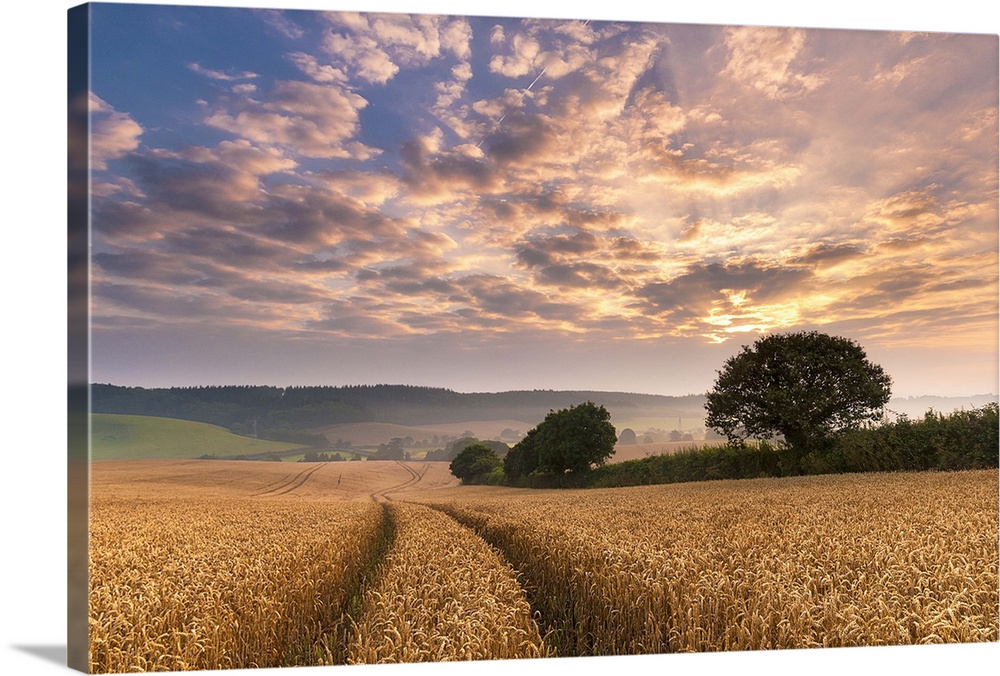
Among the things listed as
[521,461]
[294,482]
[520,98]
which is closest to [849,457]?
[521,461]

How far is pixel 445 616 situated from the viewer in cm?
664

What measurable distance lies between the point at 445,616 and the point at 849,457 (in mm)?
16713

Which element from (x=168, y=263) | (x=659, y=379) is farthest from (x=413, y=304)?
(x=659, y=379)

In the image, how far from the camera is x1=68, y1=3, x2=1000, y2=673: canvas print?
7031 millimetres

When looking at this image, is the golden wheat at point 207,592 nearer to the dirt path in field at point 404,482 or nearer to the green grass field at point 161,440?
the green grass field at point 161,440

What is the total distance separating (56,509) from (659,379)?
7.87 meters

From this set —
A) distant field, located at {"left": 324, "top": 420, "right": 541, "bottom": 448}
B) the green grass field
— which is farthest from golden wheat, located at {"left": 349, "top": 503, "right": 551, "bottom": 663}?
distant field, located at {"left": 324, "top": 420, "right": 541, "bottom": 448}

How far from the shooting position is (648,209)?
934cm

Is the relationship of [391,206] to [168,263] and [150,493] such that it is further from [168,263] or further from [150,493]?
[150,493]

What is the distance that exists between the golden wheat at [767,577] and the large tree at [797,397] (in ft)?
14.3

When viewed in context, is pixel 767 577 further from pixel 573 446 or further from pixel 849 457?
pixel 573 446

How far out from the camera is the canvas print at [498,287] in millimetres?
7031

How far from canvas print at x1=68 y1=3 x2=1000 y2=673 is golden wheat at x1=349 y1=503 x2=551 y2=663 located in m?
0.04

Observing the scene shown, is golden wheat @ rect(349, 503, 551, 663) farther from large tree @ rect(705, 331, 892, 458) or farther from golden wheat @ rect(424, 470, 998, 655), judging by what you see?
large tree @ rect(705, 331, 892, 458)
